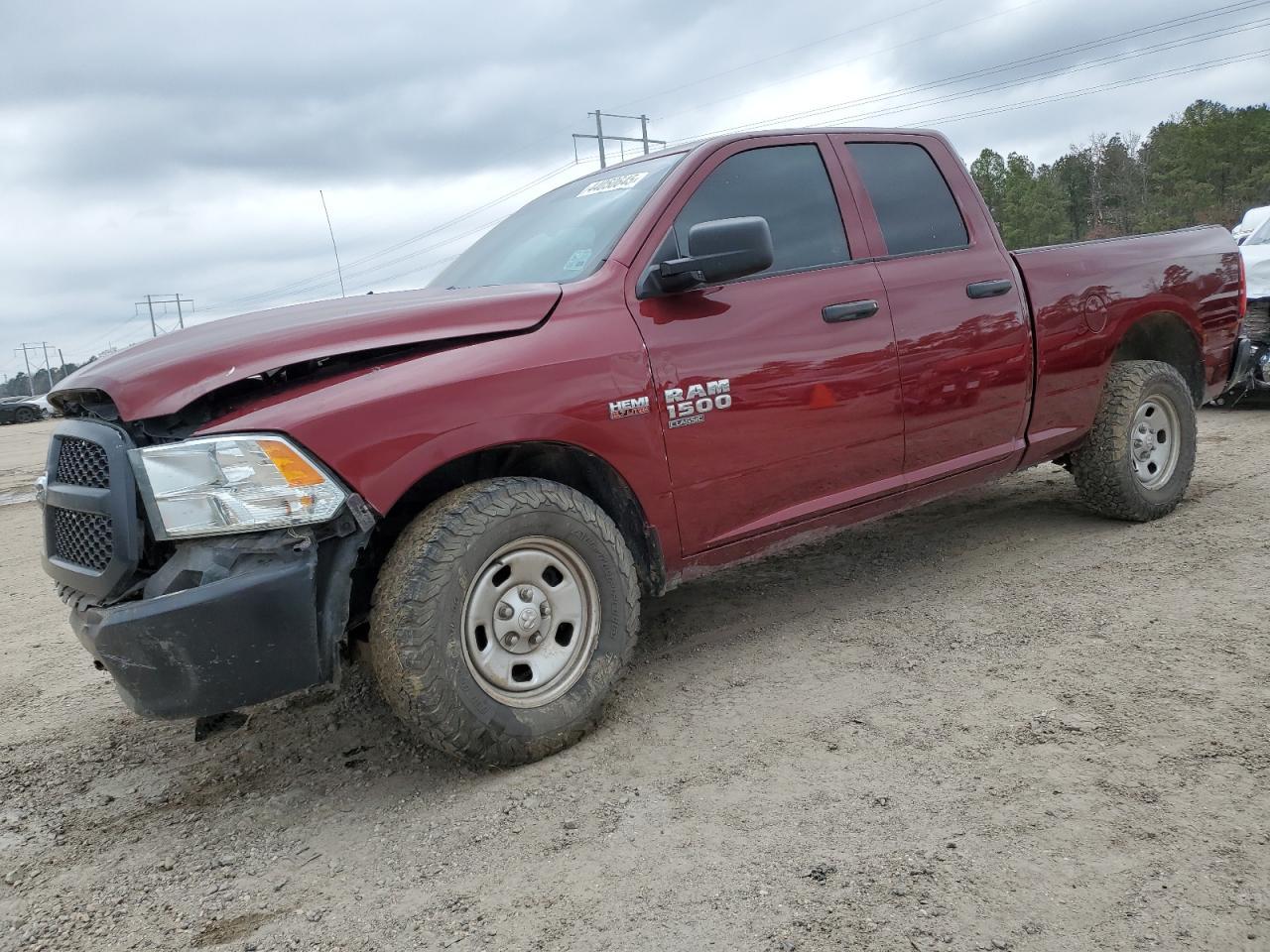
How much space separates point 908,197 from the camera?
418cm

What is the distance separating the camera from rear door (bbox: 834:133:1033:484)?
388 cm

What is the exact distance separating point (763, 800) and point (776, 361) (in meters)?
1.54

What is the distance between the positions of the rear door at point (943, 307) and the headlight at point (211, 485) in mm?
2416

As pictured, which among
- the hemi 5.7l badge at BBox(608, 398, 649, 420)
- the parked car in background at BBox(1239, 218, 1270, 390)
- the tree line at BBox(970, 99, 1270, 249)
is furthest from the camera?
the tree line at BBox(970, 99, 1270, 249)

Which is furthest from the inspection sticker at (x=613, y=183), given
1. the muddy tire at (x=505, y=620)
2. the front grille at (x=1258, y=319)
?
the front grille at (x=1258, y=319)

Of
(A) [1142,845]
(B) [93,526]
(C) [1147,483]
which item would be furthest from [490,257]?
(C) [1147,483]

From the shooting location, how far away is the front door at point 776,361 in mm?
3270

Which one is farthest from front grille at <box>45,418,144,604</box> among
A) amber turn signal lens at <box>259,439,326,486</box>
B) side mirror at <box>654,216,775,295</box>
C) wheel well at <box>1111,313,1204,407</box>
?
wheel well at <box>1111,313,1204,407</box>

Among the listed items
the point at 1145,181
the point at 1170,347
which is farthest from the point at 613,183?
the point at 1145,181

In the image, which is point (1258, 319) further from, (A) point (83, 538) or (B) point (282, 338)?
(A) point (83, 538)

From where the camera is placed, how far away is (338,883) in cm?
246

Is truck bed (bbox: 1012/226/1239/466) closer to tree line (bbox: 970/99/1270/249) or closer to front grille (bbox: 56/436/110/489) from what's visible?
front grille (bbox: 56/436/110/489)

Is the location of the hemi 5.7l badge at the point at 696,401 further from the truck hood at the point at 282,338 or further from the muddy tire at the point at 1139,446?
the muddy tire at the point at 1139,446

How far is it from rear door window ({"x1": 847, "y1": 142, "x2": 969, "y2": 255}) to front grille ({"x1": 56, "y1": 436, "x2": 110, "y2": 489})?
2952mm
